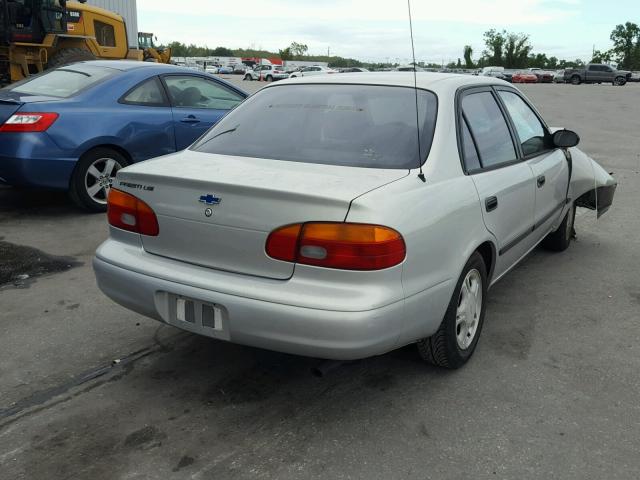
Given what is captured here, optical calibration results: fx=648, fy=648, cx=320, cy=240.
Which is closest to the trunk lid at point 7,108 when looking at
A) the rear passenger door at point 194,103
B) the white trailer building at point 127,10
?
the rear passenger door at point 194,103

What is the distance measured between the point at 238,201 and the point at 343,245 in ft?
1.67

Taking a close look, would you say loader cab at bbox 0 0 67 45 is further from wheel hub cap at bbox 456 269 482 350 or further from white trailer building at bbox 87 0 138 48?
white trailer building at bbox 87 0 138 48

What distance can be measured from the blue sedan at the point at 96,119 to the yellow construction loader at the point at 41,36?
21.8 feet

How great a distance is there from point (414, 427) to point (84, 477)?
4.55 ft

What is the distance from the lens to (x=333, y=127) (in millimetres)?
3443

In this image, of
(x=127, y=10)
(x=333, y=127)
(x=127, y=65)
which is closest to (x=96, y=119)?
(x=127, y=65)

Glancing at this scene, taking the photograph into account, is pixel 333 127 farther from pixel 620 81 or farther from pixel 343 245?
pixel 620 81

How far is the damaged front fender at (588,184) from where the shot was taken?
5.40 m

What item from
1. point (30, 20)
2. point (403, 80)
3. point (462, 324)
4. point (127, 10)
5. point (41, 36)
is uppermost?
point (127, 10)

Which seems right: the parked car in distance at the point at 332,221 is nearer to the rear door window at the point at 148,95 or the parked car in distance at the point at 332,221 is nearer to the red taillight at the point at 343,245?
the red taillight at the point at 343,245

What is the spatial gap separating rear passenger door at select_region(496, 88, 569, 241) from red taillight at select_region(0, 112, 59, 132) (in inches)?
162

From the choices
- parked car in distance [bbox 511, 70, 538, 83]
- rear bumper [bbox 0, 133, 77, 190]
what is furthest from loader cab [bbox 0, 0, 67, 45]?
parked car in distance [bbox 511, 70, 538, 83]

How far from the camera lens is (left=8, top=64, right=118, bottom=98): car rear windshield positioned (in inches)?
259

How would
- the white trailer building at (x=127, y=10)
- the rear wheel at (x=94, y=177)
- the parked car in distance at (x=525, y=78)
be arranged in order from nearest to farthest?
the rear wheel at (x=94, y=177) < the white trailer building at (x=127, y=10) < the parked car in distance at (x=525, y=78)
